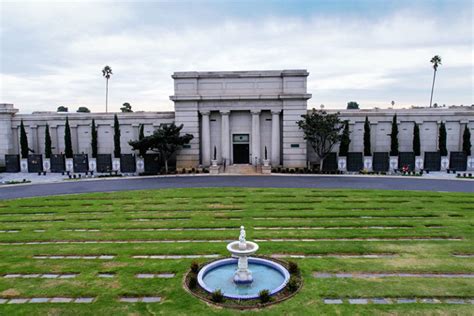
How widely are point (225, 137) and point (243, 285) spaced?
33.7m

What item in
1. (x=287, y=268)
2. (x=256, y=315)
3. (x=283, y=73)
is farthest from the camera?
(x=283, y=73)

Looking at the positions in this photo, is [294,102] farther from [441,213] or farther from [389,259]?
[389,259]

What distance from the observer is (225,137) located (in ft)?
143

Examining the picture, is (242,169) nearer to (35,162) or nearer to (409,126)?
(409,126)

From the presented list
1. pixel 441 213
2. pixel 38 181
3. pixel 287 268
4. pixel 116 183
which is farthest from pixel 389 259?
pixel 38 181

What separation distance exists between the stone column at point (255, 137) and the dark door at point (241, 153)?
140 centimetres

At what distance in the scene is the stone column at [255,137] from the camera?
141 ft

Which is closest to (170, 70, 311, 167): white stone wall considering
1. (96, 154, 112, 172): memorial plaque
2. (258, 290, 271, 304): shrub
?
(96, 154, 112, 172): memorial plaque

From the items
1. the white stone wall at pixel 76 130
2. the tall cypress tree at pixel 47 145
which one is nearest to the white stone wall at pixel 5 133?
the white stone wall at pixel 76 130

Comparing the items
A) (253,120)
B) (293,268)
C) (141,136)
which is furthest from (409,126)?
(293,268)

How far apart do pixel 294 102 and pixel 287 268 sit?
109ft

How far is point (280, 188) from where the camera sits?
94.9 feet

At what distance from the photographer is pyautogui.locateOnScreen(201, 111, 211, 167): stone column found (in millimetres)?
43625

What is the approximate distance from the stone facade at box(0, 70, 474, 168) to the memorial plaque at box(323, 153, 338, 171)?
8.54ft
